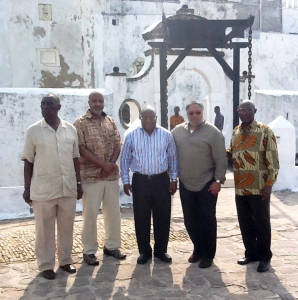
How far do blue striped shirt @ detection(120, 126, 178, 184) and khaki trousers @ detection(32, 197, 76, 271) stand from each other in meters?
0.79

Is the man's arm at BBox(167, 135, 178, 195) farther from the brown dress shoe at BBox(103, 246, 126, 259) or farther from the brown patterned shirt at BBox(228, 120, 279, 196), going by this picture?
the brown dress shoe at BBox(103, 246, 126, 259)

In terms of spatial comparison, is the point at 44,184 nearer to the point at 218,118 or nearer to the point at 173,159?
the point at 173,159

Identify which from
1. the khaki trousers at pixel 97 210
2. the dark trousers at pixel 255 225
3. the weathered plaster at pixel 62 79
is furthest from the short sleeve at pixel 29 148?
the weathered plaster at pixel 62 79

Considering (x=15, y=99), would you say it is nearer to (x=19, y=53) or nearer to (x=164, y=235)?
(x=164, y=235)

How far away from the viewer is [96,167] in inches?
175

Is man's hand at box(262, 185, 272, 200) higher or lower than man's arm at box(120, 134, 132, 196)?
lower

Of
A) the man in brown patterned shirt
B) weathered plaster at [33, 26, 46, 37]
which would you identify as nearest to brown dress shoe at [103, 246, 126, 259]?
the man in brown patterned shirt

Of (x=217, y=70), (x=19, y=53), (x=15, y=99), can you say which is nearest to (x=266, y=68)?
(x=217, y=70)

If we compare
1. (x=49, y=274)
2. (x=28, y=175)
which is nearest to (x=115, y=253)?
(x=49, y=274)

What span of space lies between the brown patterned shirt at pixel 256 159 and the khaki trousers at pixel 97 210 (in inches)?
53.9

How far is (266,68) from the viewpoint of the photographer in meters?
19.0

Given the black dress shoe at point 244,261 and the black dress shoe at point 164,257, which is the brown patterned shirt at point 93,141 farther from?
the black dress shoe at point 244,261

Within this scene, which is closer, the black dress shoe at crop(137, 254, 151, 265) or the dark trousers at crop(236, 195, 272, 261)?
the dark trousers at crop(236, 195, 272, 261)

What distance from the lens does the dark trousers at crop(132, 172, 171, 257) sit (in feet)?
14.5
